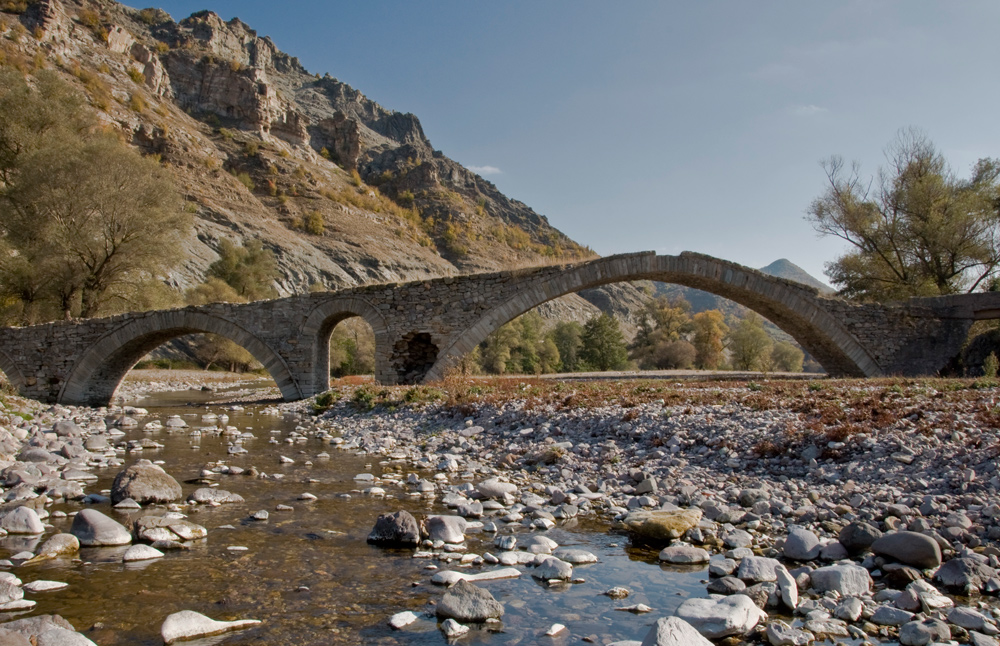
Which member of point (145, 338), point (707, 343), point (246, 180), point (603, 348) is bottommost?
point (145, 338)

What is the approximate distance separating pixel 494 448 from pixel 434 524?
3748mm

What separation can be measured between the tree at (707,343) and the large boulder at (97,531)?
48.7m

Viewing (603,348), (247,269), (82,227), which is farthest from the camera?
(603,348)

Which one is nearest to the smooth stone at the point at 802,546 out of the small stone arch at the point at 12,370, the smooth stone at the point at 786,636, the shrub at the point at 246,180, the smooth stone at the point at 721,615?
the smooth stone at the point at 721,615

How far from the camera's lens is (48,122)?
2588cm

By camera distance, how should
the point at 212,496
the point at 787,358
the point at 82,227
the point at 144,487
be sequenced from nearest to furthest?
the point at 144,487, the point at 212,496, the point at 82,227, the point at 787,358

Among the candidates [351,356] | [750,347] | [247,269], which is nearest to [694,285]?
[750,347]

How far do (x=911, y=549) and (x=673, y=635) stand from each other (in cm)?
204

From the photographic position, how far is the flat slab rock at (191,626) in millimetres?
2762

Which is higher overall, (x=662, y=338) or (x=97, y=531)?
(x=662, y=338)

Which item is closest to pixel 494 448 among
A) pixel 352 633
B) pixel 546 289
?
pixel 352 633

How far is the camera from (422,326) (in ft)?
57.3

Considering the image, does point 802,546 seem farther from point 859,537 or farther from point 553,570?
point 553,570

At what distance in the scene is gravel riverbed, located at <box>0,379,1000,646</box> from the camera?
3.03m
